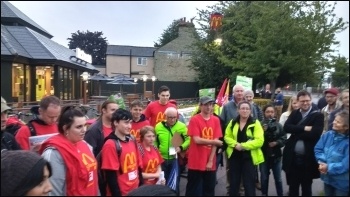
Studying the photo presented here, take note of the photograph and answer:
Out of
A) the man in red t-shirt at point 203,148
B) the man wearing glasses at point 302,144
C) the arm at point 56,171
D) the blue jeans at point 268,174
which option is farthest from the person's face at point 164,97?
the arm at point 56,171

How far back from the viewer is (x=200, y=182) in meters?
4.69

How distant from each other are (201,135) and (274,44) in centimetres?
220

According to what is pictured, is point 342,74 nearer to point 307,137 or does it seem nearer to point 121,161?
point 121,161

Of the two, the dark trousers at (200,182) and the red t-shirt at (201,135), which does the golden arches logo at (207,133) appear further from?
the dark trousers at (200,182)

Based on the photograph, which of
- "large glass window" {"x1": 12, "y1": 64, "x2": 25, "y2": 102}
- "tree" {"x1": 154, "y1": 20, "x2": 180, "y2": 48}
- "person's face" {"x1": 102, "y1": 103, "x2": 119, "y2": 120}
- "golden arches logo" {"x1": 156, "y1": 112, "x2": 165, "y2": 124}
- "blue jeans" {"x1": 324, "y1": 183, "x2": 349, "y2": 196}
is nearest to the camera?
"blue jeans" {"x1": 324, "y1": 183, "x2": 349, "y2": 196}

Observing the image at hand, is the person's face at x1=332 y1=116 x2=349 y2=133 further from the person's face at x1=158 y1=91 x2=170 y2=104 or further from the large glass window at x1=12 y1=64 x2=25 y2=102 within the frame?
the large glass window at x1=12 y1=64 x2=25 y2=102

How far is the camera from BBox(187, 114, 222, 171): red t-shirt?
181 inches

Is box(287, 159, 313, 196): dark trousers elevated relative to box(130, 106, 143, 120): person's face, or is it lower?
lower

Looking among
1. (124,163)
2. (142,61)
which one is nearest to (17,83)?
(124,163)

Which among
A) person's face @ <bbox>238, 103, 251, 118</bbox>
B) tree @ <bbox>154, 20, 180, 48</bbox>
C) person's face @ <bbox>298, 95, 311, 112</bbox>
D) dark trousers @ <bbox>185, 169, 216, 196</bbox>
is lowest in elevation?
dark trousers @ <bbox>185, 169, 216, 196</bbox>

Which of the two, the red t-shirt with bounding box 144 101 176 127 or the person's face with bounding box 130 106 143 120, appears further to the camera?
the red t-shirt with bounding box 144 101 176 127

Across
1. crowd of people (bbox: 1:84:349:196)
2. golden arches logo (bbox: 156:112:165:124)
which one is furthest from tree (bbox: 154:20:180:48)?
golden arches logo (bbox: 156:112:165:124)

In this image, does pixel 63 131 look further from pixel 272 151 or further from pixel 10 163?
pixel 272 151

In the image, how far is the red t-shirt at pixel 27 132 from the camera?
9.61 ft
